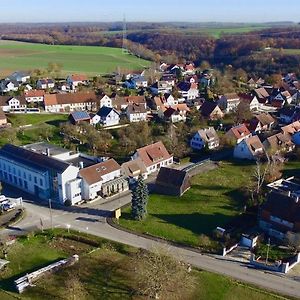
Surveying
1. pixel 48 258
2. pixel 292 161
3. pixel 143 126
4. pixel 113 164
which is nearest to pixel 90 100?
pixel 143 126

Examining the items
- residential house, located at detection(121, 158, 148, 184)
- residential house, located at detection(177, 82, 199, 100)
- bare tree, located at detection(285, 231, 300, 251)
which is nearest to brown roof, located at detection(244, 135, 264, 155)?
residential house, located at detection(121, 158, 148, 184)

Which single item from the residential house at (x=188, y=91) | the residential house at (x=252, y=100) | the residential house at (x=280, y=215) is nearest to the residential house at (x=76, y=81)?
the residential house at (x=188, y=91)

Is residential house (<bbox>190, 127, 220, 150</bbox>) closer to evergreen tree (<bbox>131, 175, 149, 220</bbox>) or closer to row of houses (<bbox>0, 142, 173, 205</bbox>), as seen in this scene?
row of houses (<bbox>0, 142, 173, 205</bbox>)

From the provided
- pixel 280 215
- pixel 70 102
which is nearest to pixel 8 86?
pixel 70 102

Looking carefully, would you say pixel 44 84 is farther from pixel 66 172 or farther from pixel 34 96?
pixel 66 172

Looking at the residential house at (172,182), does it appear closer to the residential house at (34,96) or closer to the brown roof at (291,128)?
the brown roof at (291,128)

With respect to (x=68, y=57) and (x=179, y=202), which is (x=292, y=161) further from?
(x=68, y=57)
